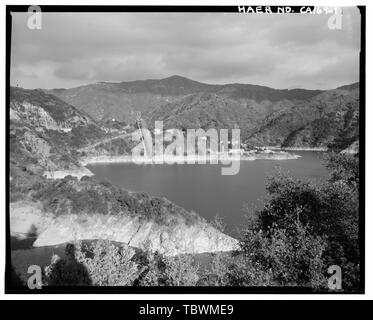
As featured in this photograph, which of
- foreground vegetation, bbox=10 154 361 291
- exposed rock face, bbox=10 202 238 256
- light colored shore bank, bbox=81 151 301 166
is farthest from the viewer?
light colored shore bank, bbox=81 151 301 166

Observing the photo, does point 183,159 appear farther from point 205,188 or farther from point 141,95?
point 141,95

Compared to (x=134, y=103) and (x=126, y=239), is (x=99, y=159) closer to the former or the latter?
(x=126, y=239)

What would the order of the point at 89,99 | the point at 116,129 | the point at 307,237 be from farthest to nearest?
1. the point at 89,99
2. the point at 116,129
3. the point at 307,237

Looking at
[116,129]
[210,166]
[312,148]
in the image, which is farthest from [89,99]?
[210,166]

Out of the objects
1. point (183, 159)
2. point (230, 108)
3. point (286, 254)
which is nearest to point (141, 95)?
point (230, 108)

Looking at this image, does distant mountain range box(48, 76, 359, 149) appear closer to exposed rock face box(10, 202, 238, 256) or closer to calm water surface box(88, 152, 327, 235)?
calm water surface box(88, 152, 327, 235)

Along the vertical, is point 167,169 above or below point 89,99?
below

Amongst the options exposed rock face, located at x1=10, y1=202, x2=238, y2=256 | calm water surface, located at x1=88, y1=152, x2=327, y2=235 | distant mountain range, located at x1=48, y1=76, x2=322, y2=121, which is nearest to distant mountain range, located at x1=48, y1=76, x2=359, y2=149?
distant mountain range, located at x1=48, y1=76, x2=322, y2=121

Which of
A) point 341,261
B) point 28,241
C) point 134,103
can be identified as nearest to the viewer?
point 341,261

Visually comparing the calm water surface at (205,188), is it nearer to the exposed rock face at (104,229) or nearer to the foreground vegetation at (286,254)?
the exposed rock face at (104,229)
